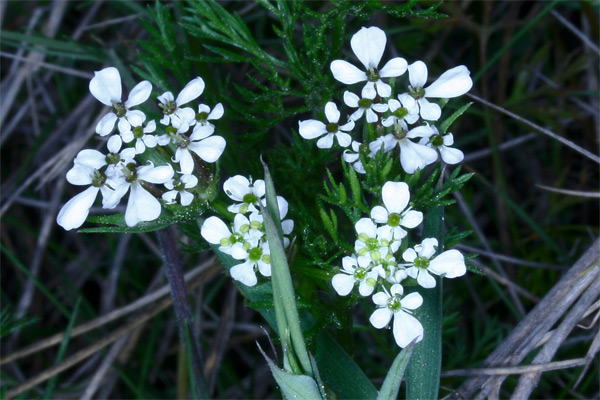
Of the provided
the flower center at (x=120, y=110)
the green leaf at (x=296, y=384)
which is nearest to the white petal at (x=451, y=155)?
the green leaf at (x=296, y=384)

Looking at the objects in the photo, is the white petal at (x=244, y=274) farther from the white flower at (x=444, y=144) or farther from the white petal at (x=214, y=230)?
the white flower at (x=444, y=144)

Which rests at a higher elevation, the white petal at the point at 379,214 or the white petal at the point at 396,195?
the white petal at the point at 396,195

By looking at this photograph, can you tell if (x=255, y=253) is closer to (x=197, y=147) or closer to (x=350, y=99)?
(x=197, y=147)

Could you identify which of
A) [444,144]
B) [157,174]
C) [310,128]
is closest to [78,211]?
[157,174]

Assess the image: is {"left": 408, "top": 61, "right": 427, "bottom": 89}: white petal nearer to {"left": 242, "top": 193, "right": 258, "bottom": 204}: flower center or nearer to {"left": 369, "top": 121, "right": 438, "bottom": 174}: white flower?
{"left": 369, "top": 121, "right": 438, "bottom": 174}: white flower

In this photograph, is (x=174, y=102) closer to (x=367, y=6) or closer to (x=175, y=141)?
(x=175, y=141)
